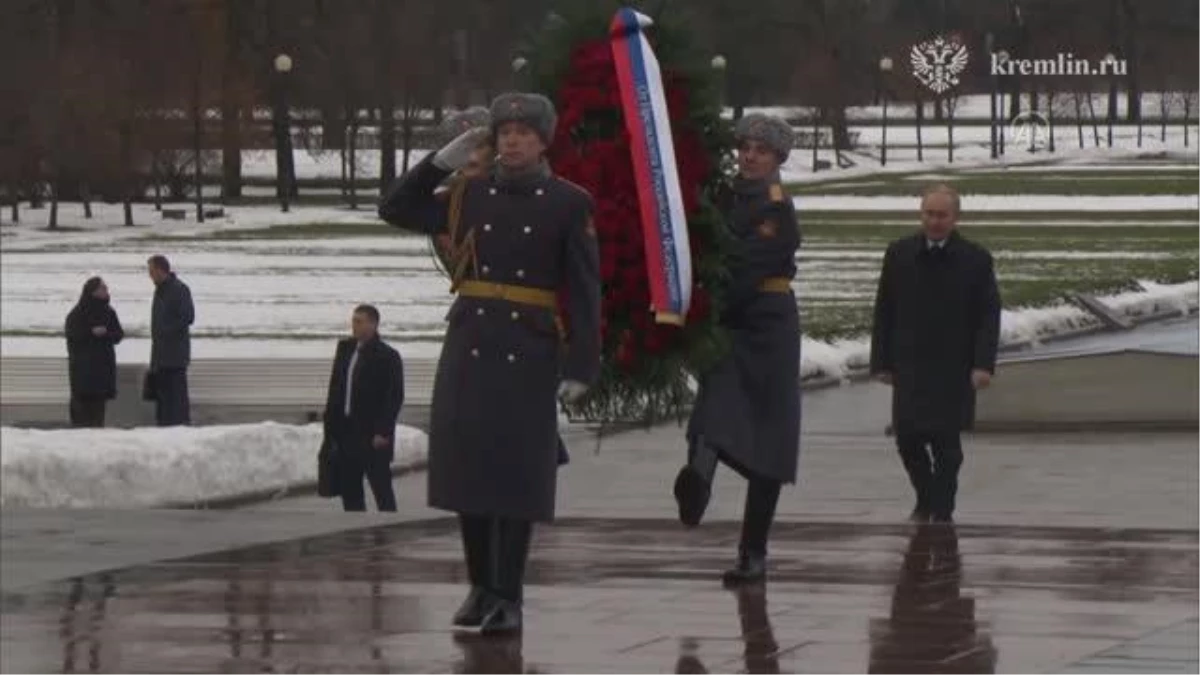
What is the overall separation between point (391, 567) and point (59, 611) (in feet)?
4.93

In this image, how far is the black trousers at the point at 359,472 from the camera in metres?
16.9

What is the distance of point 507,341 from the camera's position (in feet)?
29.9

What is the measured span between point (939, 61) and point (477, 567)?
76.5ft

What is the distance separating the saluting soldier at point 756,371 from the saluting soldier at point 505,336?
1296mm

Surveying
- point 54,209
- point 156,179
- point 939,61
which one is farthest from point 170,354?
point 156,179

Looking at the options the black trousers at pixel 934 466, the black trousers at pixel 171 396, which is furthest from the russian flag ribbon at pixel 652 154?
the black trousers at pixel 171 396

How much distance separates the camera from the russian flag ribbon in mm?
9266

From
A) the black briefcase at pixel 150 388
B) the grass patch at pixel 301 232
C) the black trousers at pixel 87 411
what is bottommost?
the grass patch at pixel 301 232

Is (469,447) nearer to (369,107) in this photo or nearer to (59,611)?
(59,611)

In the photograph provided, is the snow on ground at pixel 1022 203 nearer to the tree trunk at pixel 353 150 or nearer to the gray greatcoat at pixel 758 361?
the tree trunk at pixel 353 150

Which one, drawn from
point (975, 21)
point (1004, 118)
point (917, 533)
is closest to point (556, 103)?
point (917, 533)

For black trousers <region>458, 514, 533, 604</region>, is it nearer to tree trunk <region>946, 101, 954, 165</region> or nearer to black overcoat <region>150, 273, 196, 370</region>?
black overcoat <region>150, 273, 196, 370</region>

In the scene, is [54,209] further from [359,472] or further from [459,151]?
[459,151]

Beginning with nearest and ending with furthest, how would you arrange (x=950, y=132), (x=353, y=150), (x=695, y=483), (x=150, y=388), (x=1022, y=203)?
1. (x=695, y=483)
2. (x=150, y=388)
3. (x=1022, y=203)
4. (x=950, y=132)
5. (x=353, y=150)
